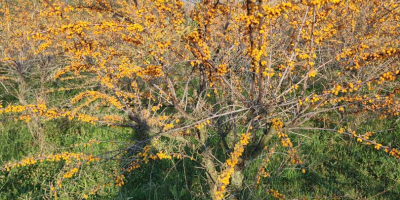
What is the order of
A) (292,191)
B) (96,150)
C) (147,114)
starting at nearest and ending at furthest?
(147,114), (292,191), (96,150)

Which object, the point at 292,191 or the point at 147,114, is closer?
the point at 147,114

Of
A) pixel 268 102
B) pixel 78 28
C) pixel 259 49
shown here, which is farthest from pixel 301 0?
pixel 78 28

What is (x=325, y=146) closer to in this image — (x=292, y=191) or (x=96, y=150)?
(x=292, y=191)

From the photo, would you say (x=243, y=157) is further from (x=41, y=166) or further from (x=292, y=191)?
(x=41, y=166)

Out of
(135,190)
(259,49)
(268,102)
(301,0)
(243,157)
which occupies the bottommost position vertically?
(135,190)

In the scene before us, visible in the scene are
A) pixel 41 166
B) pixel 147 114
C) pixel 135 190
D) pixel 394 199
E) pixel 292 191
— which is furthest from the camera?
pixel 41 166

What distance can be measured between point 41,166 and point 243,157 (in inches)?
142

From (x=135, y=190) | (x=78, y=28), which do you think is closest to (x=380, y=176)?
(x=135, y=190)

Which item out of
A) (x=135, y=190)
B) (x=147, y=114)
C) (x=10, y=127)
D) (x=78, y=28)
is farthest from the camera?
(x=10, y=127)

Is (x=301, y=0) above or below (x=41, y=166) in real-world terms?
above

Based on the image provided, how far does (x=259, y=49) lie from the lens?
2045 millimetres

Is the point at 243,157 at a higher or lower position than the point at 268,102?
lower

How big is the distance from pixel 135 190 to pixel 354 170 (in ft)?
11.0

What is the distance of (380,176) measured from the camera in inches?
159
